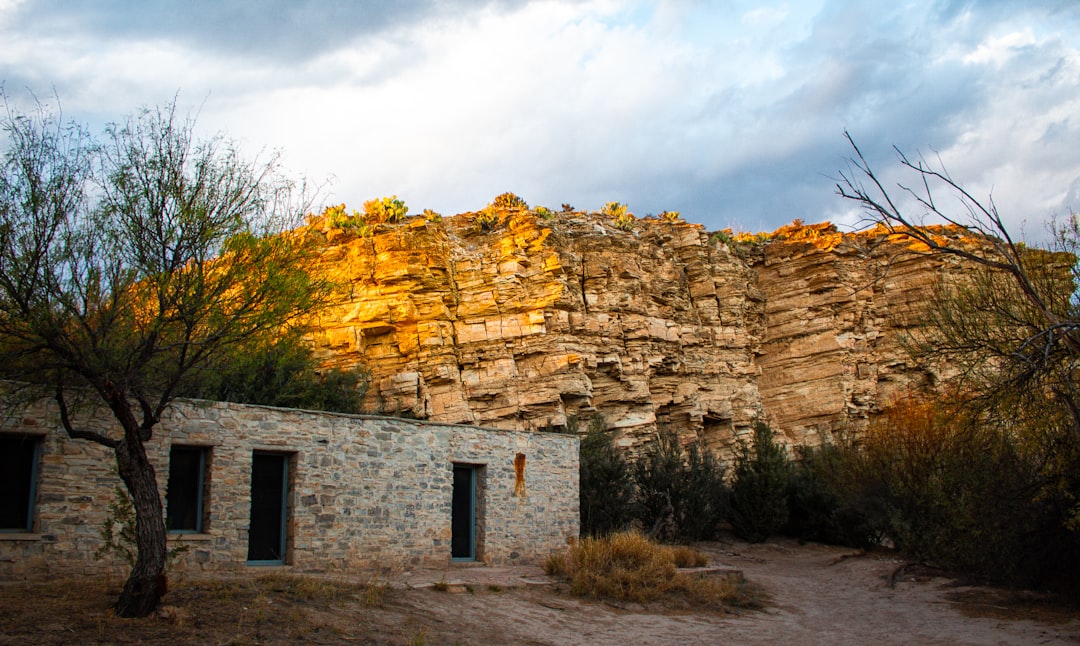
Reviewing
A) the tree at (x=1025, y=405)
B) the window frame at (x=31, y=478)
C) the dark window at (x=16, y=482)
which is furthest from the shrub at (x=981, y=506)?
the dark window at (x=16, y=482)

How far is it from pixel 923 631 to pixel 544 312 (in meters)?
16.2

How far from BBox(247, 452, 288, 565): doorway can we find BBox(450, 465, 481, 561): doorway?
11.5 ft

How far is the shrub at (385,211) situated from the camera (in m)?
28.8

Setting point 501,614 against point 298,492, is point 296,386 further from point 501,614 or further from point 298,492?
point 501,614

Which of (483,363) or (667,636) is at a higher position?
(483,363)

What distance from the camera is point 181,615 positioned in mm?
9328

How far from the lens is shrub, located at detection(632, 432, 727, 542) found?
24.0 metres

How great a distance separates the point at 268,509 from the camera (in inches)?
533

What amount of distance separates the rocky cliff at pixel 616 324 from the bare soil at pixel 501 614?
1112 cm

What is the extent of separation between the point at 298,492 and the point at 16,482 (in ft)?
13.1

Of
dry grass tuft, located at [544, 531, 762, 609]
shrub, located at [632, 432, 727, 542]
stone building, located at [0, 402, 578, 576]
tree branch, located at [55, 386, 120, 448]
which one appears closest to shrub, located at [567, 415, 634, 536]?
shrub, located at [632, 432, 727, 542]

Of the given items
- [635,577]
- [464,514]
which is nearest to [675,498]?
[464,514]

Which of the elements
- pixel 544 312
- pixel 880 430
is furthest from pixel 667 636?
pixel 544 312

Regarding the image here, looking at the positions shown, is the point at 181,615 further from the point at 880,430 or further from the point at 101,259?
the point at 880,430
